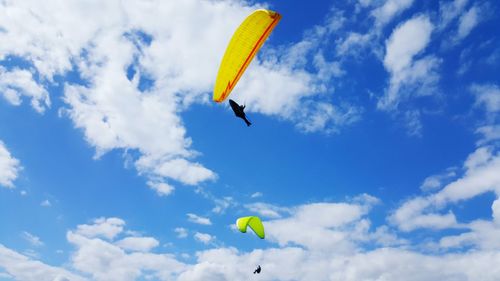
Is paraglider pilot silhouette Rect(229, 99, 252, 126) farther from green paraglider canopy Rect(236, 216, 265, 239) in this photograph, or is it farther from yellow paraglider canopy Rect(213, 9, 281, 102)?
green paraglider canopy Rect(236, 216, 265, 239)

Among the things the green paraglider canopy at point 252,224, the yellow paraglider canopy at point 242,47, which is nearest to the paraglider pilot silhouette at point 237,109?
the yellow paraglider canopy at point 242,47

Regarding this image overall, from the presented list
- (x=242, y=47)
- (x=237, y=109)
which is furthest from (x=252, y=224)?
(x=242, y=47)

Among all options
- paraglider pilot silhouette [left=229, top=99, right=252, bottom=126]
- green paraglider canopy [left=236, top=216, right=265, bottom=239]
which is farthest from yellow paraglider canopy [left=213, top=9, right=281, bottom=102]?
green paraglider canopy [left=236, top=216, right=265, bottom=239]

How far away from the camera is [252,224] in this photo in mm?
41188

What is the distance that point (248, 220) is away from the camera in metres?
40.7

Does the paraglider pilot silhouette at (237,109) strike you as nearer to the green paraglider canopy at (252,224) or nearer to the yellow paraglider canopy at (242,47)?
the yellow paraglider canopy at (242,47)

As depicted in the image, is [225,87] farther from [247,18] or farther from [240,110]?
[247,18]

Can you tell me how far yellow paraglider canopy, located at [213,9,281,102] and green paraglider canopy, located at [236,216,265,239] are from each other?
45.5ft

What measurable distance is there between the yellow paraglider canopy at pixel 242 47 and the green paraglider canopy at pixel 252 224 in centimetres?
1387

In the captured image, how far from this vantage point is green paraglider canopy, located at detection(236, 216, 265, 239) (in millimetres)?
39263

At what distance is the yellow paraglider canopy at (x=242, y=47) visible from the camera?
2577 centimetres

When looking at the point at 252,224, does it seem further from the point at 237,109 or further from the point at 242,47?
the point at 242,47

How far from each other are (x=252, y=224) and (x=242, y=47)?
19052 millimetres

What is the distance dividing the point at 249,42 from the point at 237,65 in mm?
1909
